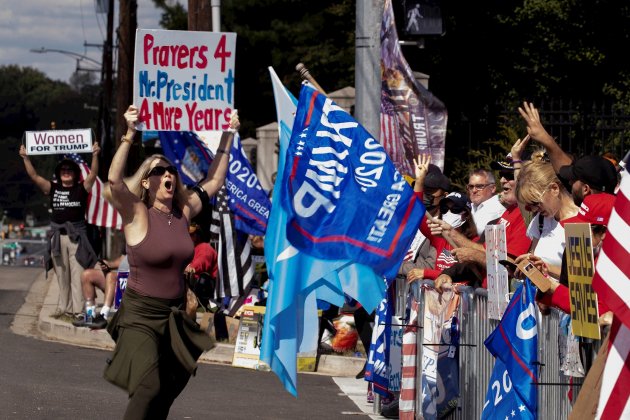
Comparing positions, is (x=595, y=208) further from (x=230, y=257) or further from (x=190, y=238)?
(x=230, y=257)

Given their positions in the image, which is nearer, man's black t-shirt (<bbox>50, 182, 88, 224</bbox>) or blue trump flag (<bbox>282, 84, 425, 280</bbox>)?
blue trump flag (<bbox>282, 84, 425, 280</bbox>)

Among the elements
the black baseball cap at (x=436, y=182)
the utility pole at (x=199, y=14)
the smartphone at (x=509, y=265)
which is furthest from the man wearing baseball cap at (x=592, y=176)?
the utility pole at (x=199, y=14)

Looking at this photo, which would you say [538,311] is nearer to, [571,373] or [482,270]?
[571,373]

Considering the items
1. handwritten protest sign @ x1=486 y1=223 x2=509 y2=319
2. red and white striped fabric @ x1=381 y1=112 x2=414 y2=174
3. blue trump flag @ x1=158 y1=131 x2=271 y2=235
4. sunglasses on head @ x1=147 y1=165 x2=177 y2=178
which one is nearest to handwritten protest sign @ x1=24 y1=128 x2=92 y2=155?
blue trump flag @ x1=158 y1=131 x2=271 y2=235

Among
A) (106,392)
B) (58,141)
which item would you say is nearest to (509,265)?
(106,392)

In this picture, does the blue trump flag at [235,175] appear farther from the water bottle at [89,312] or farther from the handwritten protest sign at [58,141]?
the handwritten protest sign at [58,141]

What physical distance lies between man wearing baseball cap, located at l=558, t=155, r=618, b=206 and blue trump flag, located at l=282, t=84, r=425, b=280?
1.60 m

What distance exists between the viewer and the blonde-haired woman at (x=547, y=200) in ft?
23.2

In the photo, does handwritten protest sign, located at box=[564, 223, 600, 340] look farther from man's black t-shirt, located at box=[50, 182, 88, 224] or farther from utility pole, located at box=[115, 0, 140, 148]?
utility pole, located at box=[115, 0, 140, 148]

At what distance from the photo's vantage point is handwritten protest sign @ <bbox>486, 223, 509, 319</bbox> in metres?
7.21

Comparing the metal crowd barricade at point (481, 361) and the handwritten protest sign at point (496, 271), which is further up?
the handwritten protest sign at point (496, 271)

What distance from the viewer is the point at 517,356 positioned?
688 centimetres

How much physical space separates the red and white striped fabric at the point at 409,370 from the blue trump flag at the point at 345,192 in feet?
3.62

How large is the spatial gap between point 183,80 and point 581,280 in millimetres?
4731
